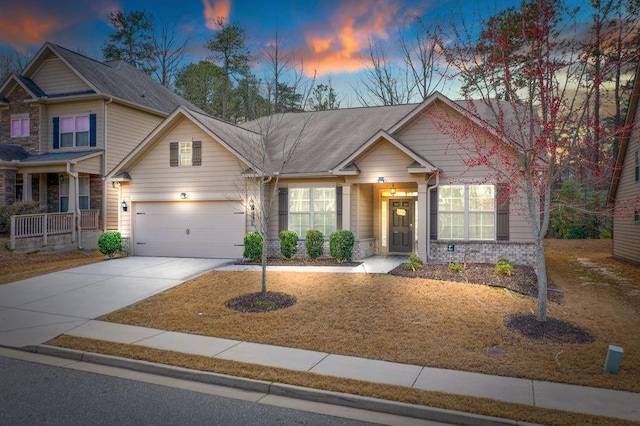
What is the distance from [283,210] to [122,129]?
1073cm

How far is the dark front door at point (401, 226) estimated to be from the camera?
→ 56.1ft

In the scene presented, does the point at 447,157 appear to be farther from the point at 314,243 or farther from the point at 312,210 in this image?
the point at 314,243

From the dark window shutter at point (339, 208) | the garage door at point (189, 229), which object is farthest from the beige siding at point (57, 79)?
the dark window shutter at point (339, 208)

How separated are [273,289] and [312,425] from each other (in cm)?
677

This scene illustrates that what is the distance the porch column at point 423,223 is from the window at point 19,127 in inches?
762

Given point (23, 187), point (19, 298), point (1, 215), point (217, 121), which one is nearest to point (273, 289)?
point (19, 298)

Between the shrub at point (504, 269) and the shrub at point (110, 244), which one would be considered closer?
the shrub at point (504, 269)

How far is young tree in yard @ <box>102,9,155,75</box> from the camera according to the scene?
123 ft

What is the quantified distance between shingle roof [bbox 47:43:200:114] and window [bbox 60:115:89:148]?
1.83 meters

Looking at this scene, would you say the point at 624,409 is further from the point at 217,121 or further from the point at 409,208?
the point at 217,121

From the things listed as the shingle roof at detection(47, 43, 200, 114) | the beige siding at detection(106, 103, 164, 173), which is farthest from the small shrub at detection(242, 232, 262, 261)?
the shingle roof at detection(47, 43, 200, 114)

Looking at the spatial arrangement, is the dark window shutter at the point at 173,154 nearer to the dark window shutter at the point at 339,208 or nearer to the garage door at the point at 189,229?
the garage door at the point at 189,229

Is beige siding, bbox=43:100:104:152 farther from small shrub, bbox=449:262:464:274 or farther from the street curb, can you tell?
small shrub, bbox=449:262:464:274

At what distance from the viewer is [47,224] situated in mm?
18328
